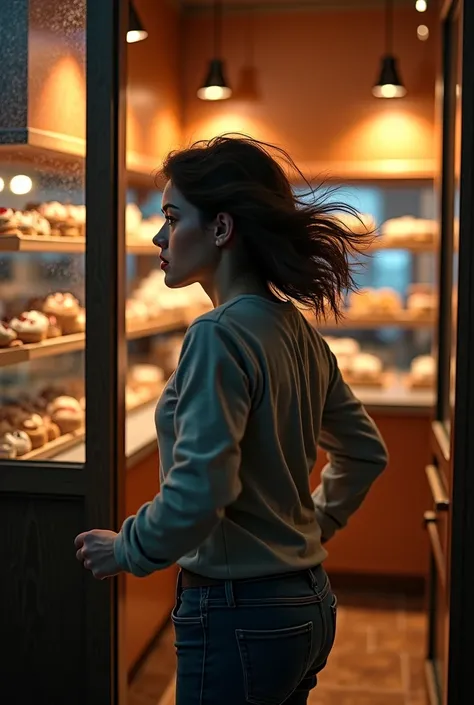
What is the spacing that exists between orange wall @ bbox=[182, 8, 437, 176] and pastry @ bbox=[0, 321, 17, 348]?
2477 millimetres

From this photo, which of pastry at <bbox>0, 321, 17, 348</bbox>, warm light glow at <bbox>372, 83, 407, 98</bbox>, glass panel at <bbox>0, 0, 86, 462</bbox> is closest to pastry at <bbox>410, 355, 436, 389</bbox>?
warm light glow at <bbox>372, 83, 407, 98</bbox>

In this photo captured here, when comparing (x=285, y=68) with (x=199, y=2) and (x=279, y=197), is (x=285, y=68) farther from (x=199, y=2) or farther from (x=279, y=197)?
(x=279, y=197)

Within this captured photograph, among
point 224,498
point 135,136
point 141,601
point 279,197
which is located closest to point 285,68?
point 135,136

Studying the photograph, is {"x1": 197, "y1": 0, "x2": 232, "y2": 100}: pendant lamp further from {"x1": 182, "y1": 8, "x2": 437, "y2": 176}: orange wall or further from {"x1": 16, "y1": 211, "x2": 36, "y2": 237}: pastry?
{"x1": 16, "y1": 211, "x2": 36, "y2": 237}: pastry

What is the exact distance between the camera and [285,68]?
5035 mm

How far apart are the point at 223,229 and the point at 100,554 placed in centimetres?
58

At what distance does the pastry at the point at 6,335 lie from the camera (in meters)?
2.71

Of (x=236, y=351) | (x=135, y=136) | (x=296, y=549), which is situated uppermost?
(x=135, y=136)

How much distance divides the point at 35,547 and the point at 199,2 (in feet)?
10.9

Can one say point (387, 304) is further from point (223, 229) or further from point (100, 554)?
point (100, 554)

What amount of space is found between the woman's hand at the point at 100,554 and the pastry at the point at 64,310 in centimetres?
115

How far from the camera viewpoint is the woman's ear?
1.71 meters

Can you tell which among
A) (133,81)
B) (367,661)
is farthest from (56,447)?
(133,81)

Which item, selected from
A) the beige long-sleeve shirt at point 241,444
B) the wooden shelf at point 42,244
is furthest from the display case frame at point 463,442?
Result: the wooden shelf at point 42,244
